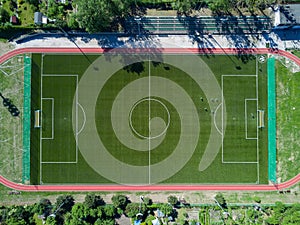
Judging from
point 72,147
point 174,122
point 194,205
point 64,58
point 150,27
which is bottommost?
point 194,205

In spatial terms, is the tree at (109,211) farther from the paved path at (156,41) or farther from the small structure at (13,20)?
the small structure at (13,20)

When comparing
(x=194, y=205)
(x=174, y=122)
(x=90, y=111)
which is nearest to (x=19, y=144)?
(x=90, y=111)

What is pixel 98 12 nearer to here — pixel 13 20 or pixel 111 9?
pixel 111 9

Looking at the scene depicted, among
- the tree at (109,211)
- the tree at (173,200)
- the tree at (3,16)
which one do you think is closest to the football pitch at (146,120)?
the tree at (173,200)

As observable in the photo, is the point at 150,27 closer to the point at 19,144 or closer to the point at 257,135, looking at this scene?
the point at 257,135

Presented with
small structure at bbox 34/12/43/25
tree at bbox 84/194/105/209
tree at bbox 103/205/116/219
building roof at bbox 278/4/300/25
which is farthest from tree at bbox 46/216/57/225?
building roof at bbox 278/4/300/25

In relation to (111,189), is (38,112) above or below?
above
